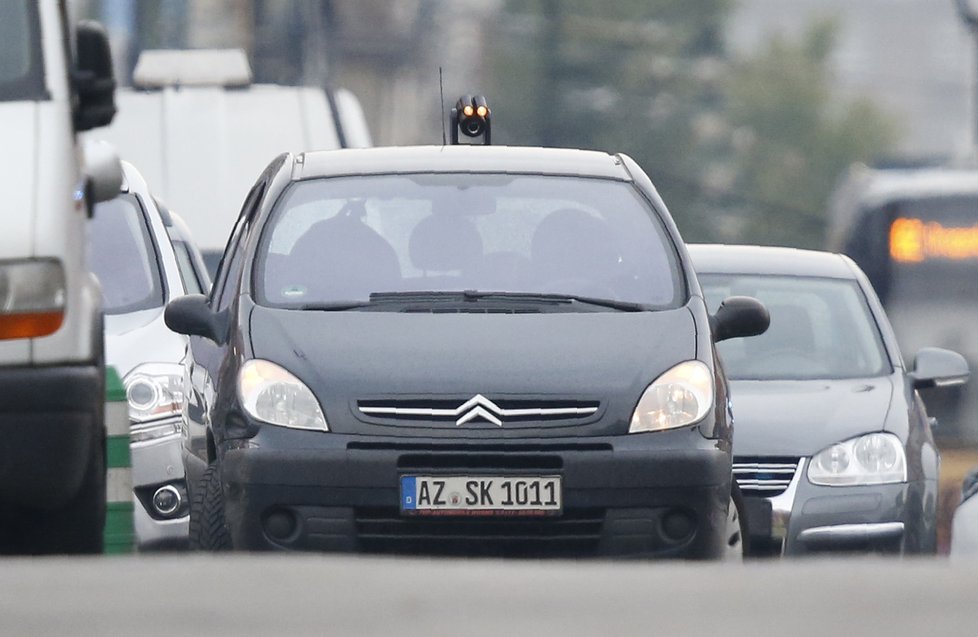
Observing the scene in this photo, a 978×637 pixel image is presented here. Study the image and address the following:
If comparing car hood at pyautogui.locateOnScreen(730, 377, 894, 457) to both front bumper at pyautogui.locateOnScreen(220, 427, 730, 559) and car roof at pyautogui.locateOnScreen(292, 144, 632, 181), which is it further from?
front bumper at pyautogui.locateOnScreen(220, 427, 730, 559)

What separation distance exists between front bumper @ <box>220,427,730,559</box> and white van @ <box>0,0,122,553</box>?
0.51m

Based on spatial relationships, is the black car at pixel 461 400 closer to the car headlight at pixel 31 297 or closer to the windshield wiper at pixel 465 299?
the windshield wiper at pixel 465 299

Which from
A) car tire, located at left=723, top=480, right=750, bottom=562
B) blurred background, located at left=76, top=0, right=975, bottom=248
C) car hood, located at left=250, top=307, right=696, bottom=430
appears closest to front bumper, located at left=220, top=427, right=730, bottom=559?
car hood, located at left=250, top=307, right=696, bottom=430

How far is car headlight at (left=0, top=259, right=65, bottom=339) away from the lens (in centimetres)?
738

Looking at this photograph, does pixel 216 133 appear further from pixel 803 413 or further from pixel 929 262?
pixel 929 262

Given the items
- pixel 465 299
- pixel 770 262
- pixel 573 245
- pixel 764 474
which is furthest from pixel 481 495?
pixel 770 262

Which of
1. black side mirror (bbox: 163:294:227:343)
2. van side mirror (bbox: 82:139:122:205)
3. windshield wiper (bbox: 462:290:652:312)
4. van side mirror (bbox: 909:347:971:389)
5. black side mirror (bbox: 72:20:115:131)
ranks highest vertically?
black side mirror (bbox: 72:20:115:131)

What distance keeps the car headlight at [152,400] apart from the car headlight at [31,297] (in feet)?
7.99

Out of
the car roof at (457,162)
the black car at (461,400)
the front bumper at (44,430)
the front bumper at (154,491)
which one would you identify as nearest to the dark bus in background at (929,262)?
the car roof at (457,162)

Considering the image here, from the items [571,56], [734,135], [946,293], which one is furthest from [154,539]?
[734,135]

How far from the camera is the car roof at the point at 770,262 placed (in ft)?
38.2

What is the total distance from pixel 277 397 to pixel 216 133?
7.19 meters

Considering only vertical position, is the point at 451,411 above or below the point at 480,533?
above

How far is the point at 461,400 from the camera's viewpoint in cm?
805
